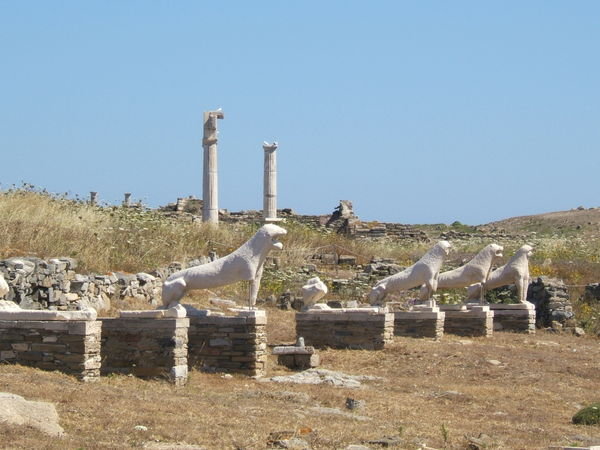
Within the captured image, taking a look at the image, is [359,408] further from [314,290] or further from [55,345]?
[314,290]

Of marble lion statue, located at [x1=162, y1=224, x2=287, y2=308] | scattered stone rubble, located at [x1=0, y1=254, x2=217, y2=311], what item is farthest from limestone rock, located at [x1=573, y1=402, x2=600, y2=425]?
scattered stone rubble, located at [x1=0, y1=254, x2=217, y2=311]

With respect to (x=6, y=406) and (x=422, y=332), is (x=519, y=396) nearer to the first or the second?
(x=422, y=332)

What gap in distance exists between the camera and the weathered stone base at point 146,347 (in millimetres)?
15062

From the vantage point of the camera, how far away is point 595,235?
59.1m

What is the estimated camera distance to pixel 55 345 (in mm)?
13930

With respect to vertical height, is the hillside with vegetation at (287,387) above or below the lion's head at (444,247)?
below

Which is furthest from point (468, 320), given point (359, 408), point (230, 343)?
point (359, 408)

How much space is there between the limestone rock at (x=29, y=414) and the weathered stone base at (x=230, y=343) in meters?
5.42

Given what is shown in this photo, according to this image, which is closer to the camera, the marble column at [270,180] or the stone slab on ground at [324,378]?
the stone slab on ground at [324,378]

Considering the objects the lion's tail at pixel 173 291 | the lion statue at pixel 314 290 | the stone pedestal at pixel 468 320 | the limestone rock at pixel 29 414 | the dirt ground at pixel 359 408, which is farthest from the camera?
the stone pedestal at pixel 468 320

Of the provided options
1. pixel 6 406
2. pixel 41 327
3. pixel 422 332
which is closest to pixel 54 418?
pixel 6 406

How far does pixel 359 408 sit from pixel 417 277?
784 cm

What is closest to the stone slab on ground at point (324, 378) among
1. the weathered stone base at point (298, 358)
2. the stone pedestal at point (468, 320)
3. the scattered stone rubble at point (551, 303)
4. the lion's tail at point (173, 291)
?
the weathered stone base at point (298, 358)

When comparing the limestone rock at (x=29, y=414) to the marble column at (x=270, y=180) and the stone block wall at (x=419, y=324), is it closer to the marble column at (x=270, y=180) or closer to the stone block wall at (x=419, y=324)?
the stone block wall at (x=419, y=324)
